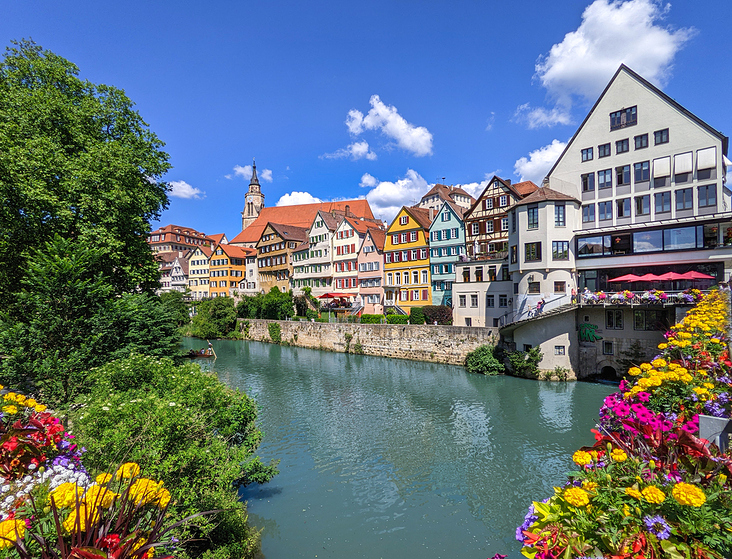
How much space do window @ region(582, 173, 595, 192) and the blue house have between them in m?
12.1

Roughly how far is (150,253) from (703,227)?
3058 cm

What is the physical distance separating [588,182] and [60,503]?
2992 cm

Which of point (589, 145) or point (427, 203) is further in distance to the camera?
point (427, 203)

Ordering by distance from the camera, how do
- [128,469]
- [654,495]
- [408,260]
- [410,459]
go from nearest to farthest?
1. [654,495]
2. [128,469]
3. [410,459]
4. [408,260]

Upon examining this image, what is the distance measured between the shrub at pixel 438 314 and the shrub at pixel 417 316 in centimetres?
57

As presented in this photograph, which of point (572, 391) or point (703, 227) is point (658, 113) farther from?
point (572, 391)

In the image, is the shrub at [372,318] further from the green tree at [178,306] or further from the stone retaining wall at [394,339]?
the green tree at [178,306]

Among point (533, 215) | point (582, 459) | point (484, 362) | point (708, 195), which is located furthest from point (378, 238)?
point (582, 459)

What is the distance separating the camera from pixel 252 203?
100812 millimetres

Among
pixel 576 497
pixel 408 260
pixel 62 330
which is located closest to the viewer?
pixel 576 497

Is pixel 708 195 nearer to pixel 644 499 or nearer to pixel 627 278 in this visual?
pixel 627 278

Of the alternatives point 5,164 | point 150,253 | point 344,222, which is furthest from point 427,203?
point 5,164

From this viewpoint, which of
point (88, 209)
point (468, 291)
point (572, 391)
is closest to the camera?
point (88, 209)

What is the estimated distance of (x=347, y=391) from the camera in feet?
81.0
